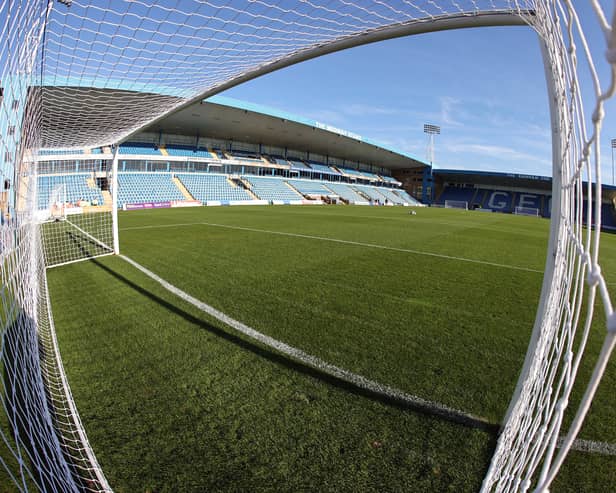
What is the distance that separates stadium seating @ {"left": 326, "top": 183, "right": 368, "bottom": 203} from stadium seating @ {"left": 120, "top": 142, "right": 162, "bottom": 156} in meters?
22.0

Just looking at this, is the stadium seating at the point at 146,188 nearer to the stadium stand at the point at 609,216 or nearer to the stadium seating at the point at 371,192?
the stadium seating at the point at 371,192

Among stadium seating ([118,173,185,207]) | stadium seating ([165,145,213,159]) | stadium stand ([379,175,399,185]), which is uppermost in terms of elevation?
stadium stand ([379,175,399,185])

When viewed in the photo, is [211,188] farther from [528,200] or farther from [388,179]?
[528,200]

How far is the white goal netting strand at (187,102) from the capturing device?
4.88 ft

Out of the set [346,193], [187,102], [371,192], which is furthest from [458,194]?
[187,102]

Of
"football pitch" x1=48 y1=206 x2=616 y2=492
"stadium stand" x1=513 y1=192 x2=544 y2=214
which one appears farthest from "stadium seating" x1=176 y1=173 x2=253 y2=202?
"stadium stand" x1=513 y1=192 x2=544 y2=214

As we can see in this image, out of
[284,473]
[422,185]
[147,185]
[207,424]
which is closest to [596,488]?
[284,473]

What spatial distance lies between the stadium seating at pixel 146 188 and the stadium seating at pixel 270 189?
8721 millimetres

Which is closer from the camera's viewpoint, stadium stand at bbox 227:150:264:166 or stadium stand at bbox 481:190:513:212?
stadium stand at bbox 227:150:264:166

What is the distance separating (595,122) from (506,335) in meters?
2.78

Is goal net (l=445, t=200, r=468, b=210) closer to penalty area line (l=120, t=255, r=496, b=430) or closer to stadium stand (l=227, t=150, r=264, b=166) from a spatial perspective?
stadium stand (l=227, t=150, r=264, b=166)

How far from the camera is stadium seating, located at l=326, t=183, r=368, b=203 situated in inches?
1715

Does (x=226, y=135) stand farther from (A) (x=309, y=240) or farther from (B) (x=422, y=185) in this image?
(B) (x=422, y=185)

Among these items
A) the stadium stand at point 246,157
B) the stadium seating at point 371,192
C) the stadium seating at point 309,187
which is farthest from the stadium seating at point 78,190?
the stadium seating at point 371,192
